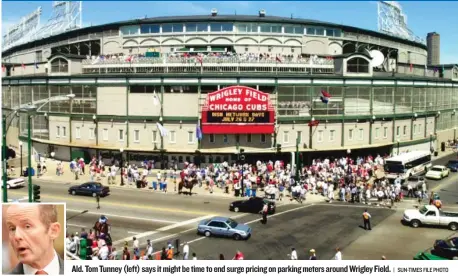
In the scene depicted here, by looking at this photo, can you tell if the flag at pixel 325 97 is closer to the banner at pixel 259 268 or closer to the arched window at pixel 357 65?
the arched window at pixel 357 65

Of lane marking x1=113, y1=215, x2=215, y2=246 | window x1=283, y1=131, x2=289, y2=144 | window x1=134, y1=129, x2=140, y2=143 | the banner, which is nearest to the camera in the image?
the banner

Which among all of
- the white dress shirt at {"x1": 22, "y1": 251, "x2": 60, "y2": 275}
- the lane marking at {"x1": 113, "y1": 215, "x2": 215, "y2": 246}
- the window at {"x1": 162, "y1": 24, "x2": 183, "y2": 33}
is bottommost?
the lane marking at {"x1": 113, "y1": 215, "x2": 215, "y2": 246}

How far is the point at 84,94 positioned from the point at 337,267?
41593 millimetres

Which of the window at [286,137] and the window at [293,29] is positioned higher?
the window at [293,29]

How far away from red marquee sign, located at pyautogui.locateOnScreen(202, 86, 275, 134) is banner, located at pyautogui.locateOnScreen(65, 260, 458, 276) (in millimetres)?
29124

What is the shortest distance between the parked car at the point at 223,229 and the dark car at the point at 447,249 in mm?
10182

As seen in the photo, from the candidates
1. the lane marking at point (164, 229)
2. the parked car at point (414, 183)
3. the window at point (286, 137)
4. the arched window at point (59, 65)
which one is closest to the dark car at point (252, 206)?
the lane marking at point (164, 229)

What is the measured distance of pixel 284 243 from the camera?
1162 inches

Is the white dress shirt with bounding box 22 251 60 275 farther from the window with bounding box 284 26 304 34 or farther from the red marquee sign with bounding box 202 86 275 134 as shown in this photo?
the window with bounding box 284 26 304 34

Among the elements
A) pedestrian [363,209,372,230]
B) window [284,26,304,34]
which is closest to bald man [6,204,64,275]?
pedestrian [363,209,372,230]

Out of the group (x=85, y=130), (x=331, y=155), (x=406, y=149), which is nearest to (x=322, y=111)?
(x=331, y=155)

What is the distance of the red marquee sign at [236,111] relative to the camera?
5128cm

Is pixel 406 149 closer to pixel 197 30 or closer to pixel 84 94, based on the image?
pixel 197 30

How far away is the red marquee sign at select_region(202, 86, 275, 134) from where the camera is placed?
51.3 metres
